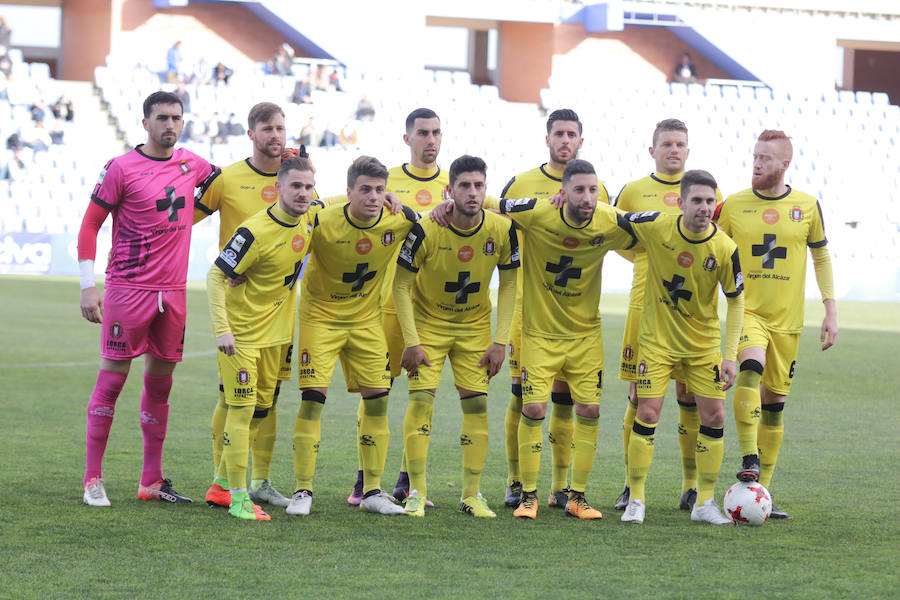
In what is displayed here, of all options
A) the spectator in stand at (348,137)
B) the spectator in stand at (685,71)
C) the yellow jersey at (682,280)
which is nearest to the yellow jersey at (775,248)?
the yellow jersey at (682,280)

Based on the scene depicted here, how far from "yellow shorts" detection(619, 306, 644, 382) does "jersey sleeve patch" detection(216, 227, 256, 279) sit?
7.18ft

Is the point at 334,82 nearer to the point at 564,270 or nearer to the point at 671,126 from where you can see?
the point at 671,126

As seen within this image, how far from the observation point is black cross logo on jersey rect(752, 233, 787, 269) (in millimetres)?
6613

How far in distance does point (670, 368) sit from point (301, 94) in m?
23.9

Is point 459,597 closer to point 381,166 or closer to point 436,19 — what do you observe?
Result: point 381,166

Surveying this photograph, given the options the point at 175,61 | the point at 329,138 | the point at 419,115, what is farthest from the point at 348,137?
the point at 419,115

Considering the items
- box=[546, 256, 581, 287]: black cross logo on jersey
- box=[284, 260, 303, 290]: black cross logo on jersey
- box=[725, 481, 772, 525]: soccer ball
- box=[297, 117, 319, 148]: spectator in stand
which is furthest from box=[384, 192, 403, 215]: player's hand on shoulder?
box=[297, 117, 319, 148]: spectator in stand

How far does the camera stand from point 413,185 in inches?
279

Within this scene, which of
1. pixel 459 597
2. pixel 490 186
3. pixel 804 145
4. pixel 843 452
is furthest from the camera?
pixel 804 145

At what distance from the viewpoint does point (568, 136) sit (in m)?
6.64

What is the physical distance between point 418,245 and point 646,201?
151 centimetres

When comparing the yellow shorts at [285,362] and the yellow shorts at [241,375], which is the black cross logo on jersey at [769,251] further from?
the yellow shorts at [241,375]

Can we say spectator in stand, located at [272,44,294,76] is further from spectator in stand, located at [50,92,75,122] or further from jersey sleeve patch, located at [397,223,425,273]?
jersey sleeve patch, located at [397,223,425,273]

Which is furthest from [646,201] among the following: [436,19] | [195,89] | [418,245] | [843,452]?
[436,19]
